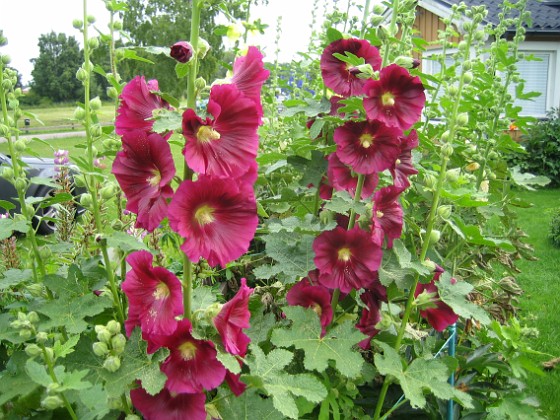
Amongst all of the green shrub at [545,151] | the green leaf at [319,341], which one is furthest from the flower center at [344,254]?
the green shrub at [545,151]

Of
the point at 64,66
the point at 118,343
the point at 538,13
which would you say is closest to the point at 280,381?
the point at 118,343

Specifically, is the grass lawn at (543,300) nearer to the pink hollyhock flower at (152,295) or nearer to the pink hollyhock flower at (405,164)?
the pink hollyhock flower at (405,164)

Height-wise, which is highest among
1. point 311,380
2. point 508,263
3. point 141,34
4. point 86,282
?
point 141,34

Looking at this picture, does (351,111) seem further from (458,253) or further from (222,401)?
(458,253)

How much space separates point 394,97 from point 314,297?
1.82 ft

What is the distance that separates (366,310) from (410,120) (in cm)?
53

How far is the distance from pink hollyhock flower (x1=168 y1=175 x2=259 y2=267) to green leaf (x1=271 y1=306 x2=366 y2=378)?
12.7 inches

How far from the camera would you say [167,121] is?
970 millimetres

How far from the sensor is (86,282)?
129 centimetres

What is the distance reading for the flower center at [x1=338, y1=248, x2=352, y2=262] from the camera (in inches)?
53.7

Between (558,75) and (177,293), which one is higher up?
(558,75)

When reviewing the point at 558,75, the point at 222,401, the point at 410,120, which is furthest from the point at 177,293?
the point at 558,75

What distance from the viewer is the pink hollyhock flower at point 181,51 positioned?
0.96 metres

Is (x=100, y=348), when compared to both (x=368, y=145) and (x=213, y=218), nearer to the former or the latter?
(x=213, y=218)
